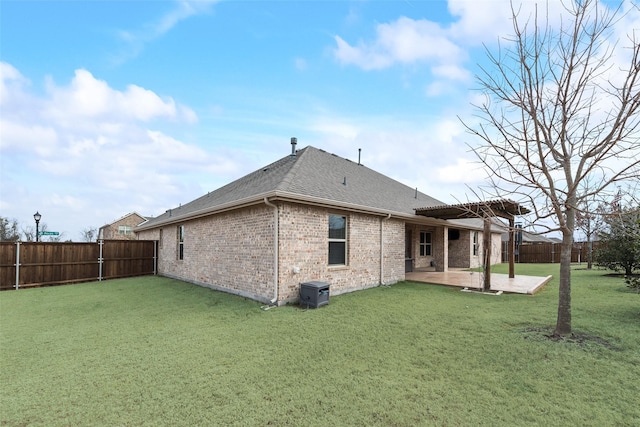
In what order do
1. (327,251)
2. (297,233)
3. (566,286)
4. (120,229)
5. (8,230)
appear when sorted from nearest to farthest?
(566,286), (297,233), (327,251), (8,230), (120,229)

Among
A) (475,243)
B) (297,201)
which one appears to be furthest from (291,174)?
(475,243)

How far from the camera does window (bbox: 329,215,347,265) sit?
29.0 feet

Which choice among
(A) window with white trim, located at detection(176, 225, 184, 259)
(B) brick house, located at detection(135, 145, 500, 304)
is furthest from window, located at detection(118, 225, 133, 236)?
(A) window with white trim, located at detection(176, 225, 184, 259)

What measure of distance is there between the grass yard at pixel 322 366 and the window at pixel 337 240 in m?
1.89

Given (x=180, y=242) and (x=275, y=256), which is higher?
(x=275, y=256)

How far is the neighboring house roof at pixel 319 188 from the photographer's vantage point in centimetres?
784

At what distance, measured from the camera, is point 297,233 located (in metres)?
7.73

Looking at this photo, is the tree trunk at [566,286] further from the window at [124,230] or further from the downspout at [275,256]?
the window at [124,230]

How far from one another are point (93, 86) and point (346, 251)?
10250 millimetres

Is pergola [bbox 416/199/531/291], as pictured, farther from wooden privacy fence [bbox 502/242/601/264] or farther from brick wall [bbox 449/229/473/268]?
wooden privacy fence [bbox 502/242/601/264]

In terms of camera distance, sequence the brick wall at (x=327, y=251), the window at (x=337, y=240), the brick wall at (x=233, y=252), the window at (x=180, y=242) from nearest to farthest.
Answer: the brick wall at (x=327, y=251)
the brick wall at (x=233, y=252)
the window at (x=337, y=240)
the window at (x=180, y=242)

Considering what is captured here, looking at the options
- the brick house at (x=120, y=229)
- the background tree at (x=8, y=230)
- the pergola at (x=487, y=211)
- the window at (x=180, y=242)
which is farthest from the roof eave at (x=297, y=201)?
the brick house at (x=120, y=229)

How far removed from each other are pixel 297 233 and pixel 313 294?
162 centimetres

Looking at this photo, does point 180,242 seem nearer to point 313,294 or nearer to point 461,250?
point 313,294
